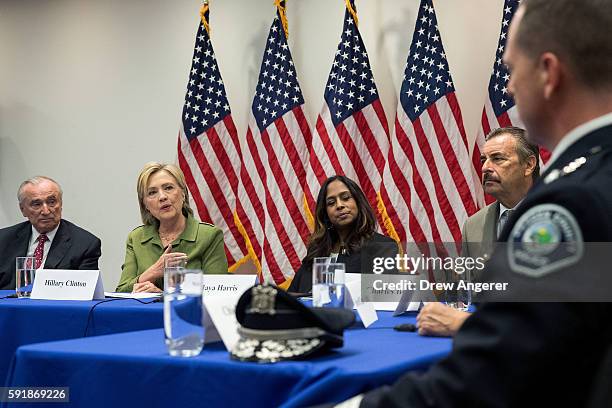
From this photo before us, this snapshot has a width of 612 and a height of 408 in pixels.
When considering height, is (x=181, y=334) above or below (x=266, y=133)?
below

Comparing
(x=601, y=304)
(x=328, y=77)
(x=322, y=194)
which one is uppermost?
(x=328, y=77)

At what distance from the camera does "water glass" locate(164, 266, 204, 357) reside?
1717 millimetres

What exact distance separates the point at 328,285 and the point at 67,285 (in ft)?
4.81

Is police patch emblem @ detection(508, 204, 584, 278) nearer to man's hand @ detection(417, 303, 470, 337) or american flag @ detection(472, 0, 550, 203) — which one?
man's hand @ detection(417, 303, 470, 337)

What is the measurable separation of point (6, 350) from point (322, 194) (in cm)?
185

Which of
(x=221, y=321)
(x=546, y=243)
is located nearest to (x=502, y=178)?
(x=221, y=321)

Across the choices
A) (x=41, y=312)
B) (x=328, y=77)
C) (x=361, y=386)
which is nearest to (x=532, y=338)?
(x=361, y=386)

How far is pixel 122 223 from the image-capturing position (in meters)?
6.36

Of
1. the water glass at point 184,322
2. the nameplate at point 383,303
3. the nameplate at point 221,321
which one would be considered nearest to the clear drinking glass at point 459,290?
the nameplate at point 383,303

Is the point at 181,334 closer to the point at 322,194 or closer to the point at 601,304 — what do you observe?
the point at 601,304

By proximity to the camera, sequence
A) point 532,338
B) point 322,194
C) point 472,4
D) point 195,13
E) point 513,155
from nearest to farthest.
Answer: point 532,338 → point 513,155 → point 322,194 → point 472,4 → point 195,13

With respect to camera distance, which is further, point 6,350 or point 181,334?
point 6,350

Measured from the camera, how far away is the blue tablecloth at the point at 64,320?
2.86 m

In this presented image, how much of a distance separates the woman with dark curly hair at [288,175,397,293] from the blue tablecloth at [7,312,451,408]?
198 centimetres
